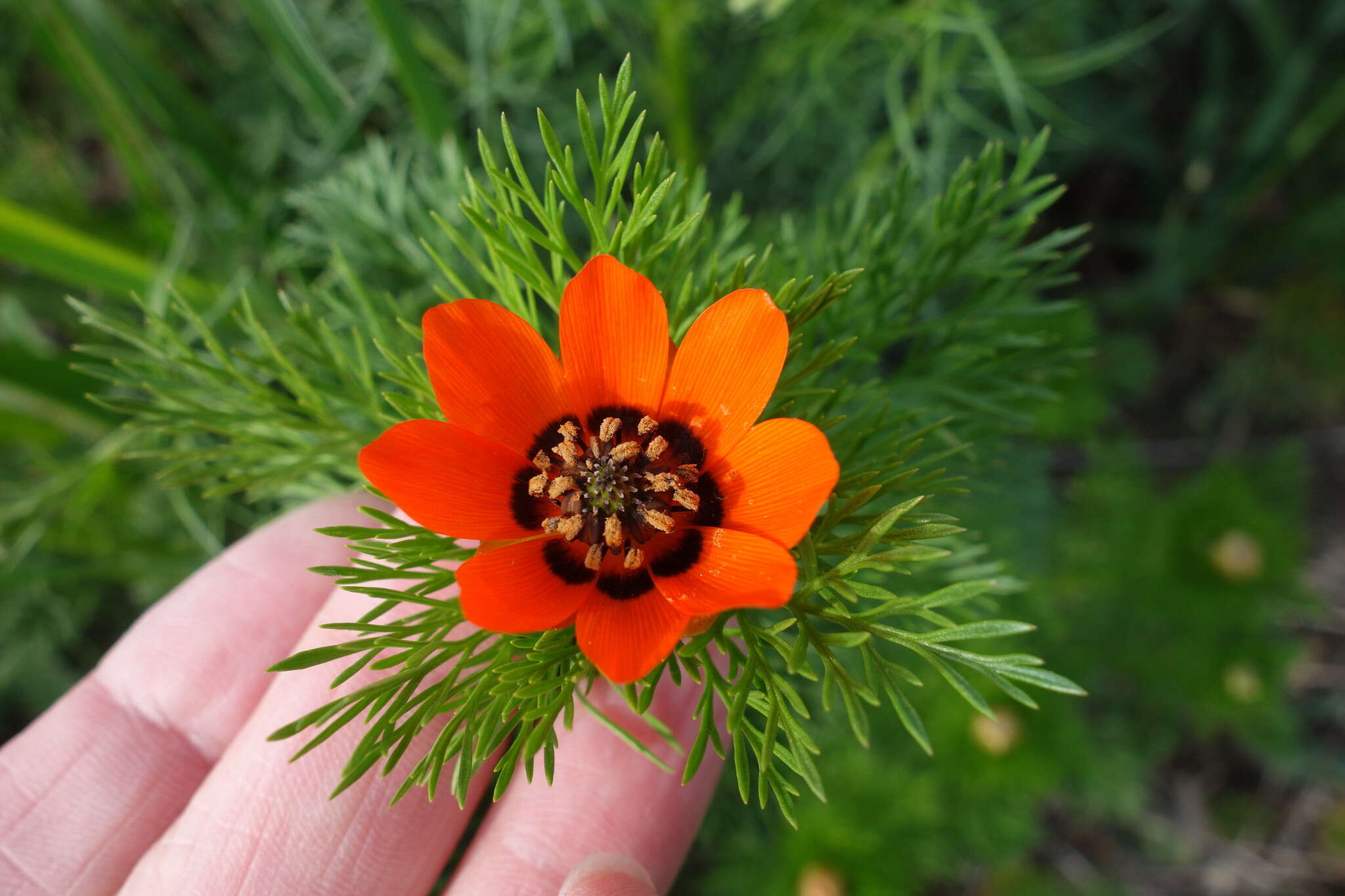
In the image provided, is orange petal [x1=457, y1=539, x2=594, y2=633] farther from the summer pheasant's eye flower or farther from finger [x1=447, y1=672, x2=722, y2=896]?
finger [x1=447, y1=672, x2=722, y2=896]

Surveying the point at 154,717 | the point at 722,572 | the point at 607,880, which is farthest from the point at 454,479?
the point at 154,717

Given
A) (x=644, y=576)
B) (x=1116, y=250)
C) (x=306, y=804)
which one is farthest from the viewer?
(x=1116, y=250)

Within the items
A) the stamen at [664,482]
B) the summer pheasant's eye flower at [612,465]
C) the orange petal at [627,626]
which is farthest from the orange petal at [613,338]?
the orange petal at [627,626]

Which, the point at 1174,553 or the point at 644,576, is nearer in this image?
the point at 644,576

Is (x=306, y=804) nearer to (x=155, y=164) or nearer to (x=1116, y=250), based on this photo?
(x=155, y=164)

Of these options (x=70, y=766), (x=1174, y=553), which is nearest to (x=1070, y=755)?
(x=1174, y=553)

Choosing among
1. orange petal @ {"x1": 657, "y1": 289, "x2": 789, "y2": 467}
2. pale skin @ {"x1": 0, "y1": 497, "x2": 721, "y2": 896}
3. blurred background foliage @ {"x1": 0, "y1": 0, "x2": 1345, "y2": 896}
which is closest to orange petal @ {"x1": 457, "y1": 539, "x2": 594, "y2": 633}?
orange petal @ {"x1": 657, "y1": 289, "x2": 789, "y2": 467}
